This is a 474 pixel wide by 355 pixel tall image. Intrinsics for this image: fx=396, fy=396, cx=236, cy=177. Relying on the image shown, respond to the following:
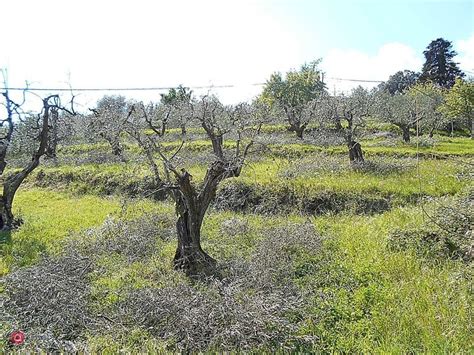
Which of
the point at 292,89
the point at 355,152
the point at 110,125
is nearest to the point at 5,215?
the point at 110,125

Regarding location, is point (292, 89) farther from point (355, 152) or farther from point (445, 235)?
point (445, 235)

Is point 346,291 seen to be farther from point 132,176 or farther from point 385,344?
point 132,176

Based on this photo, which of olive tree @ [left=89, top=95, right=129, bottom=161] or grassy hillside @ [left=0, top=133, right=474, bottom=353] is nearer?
grassy hillside @ [left=0, top=133, right=474, bottom=353]

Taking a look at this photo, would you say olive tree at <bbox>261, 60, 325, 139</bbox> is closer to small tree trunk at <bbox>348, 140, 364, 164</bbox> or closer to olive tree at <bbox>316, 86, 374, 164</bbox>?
olive tree at <bbox>316, 86, 374, 164</bbox>

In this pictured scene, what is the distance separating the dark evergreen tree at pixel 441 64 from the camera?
42.2 metres

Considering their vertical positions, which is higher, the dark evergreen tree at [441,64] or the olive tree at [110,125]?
the dark evergreen tree at [441,64]

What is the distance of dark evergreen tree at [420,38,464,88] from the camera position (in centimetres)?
4225

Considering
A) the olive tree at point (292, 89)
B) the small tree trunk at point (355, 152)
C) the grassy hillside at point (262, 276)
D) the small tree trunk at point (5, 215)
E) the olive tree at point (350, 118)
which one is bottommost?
the grassy hillside at point (262, 276)

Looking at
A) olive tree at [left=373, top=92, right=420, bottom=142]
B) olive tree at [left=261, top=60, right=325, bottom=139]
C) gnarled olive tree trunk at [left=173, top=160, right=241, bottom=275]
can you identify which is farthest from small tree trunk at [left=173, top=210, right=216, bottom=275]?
olive tree at [left=261, top=60, right=325, bottom=139]

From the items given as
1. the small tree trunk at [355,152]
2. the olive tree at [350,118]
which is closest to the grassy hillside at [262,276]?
the small tree trunk at [355,152]

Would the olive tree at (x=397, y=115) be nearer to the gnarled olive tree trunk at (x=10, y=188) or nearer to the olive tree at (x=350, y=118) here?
the olive tree at (x=350, y=118)

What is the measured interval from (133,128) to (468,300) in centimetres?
639

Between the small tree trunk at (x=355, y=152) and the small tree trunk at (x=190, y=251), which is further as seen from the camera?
the small tree trunk at (x=355, y=152)

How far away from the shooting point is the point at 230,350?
183 inches
